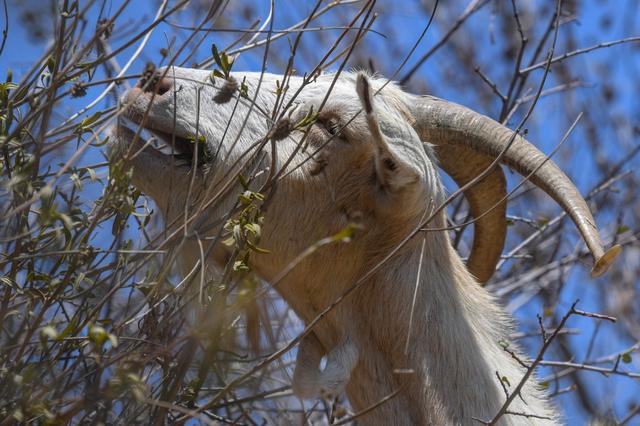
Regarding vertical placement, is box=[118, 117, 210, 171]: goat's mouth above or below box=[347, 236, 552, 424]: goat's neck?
above

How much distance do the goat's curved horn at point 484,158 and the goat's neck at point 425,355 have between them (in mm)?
492

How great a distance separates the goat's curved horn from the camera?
14.1 ft

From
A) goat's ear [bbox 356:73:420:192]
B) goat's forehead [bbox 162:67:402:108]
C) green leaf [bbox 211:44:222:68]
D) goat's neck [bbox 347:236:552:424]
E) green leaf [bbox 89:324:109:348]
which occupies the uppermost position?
goat's forehead [bbox 162:67:402:108]

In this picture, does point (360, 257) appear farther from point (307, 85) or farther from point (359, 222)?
point (307, 85)

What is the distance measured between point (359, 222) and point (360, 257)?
0.28 m

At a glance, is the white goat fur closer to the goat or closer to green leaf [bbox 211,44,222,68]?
the goat

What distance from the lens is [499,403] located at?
4.25 m

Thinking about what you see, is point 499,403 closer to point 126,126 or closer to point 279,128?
point 279,128

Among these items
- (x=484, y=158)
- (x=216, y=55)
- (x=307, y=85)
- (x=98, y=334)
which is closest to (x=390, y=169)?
(x=307, y=85)

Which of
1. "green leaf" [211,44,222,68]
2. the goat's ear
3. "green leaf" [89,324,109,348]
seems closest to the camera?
"green leaf" [89,324,109,348]

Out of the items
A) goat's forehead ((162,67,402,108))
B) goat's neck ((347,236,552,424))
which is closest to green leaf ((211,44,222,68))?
goat's forehead ((162,67,402,108))

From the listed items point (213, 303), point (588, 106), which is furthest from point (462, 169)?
point (588, 106)

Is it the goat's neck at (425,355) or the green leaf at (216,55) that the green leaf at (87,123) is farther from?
the goat's neck at (425,355)

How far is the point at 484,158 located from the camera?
15.4 ft
